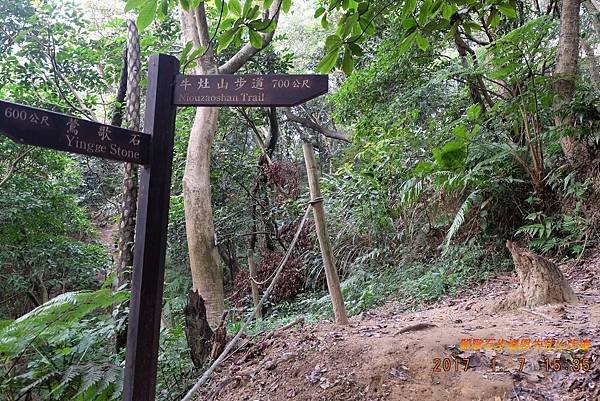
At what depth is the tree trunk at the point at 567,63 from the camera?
196 inches

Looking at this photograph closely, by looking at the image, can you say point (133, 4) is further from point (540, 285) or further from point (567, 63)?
point (567, 63)

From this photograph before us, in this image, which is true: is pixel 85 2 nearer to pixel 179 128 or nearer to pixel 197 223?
pixel 179 128

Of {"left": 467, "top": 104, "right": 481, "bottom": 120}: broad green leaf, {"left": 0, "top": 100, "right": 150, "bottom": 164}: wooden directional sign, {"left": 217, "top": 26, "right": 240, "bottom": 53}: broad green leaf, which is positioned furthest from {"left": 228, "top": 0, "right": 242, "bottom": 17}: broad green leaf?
{"left": 467, "top": 104, "right": 481, "bottom": 120}: broad green leaf

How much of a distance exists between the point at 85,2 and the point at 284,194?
8585 millimetres

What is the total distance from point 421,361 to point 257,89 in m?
1.72

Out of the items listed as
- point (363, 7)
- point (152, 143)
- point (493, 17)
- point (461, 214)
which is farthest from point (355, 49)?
point (461, 214)

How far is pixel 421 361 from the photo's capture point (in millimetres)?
2547

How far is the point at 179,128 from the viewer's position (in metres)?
8.01

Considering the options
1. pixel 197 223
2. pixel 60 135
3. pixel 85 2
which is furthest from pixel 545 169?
pixel 85 2

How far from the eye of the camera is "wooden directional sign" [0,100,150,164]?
1.82 meters

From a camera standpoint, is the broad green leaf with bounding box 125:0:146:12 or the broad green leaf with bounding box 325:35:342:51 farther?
the broad green leaf with bounding box 325:35:342:51

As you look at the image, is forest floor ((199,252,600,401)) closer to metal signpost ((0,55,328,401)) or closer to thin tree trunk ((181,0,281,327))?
metal signpost ((0,55,328,401))

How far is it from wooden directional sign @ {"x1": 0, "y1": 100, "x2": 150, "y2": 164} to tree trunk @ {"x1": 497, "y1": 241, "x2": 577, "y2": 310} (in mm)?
2847
